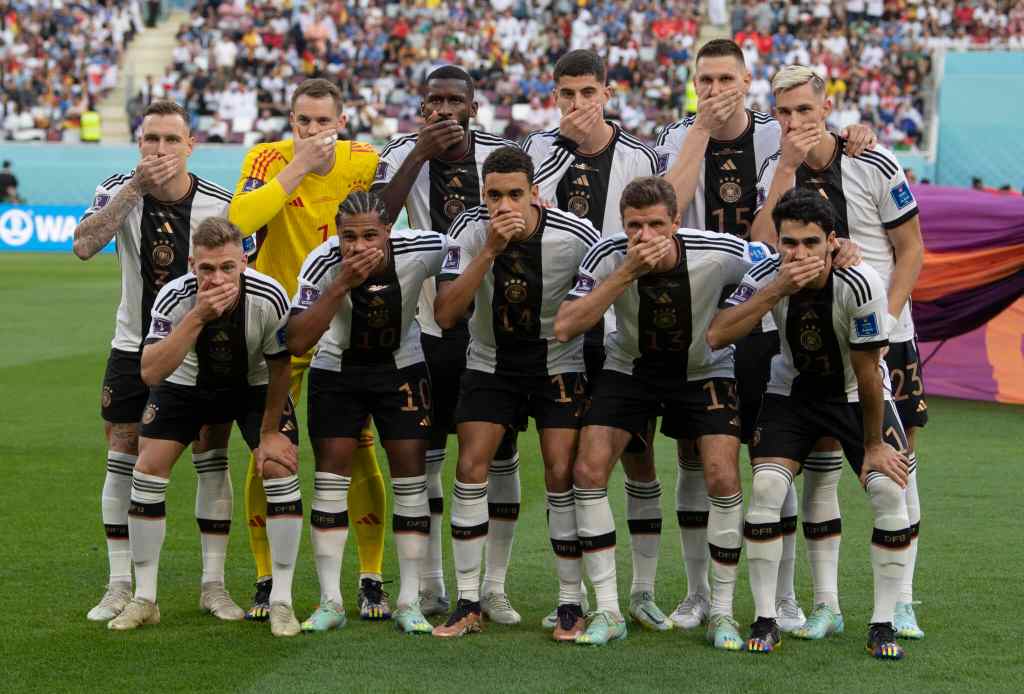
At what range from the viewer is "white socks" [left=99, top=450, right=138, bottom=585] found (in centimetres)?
604

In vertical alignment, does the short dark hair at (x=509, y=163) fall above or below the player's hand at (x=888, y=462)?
above

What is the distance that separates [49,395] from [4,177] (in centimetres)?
1663

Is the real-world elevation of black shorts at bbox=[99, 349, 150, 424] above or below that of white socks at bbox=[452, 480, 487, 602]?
above

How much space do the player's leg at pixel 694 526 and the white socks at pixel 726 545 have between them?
1.10ft

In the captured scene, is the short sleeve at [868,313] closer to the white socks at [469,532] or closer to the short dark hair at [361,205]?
the white socks at [469,532]

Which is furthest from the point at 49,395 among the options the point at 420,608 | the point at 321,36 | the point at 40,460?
the point at 321,36

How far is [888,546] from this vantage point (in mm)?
5395

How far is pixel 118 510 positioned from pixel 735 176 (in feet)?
9.83

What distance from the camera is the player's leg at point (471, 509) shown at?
571cm

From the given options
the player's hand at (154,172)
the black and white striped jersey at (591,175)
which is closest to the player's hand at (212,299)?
the player's hand at (154,172)

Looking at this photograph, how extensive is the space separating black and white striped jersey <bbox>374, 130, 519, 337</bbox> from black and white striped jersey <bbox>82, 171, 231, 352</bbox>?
0.79 metres

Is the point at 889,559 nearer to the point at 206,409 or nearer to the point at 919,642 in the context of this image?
the point at 919,642

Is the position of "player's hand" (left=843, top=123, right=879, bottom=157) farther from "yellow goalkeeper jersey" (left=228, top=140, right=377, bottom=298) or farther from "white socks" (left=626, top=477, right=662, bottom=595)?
"yellow goalkeeper jersey" (left=228, top=140, right=377, bottom=298)

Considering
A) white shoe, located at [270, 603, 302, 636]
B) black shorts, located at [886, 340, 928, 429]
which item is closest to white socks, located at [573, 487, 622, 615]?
white shoe, located at [270, 603, 302, 636]
